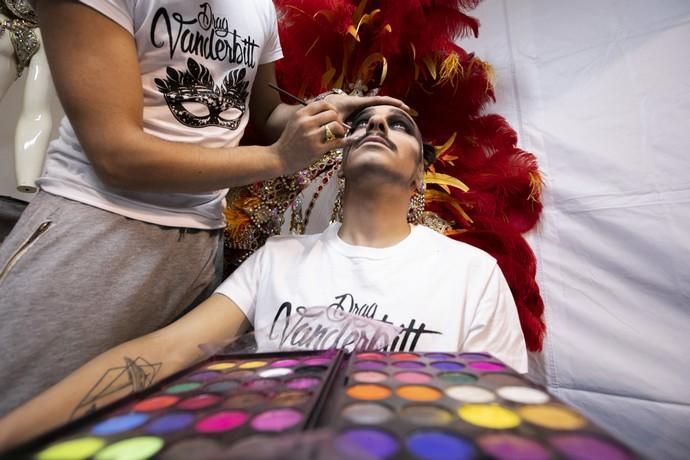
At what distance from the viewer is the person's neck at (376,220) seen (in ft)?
2.97

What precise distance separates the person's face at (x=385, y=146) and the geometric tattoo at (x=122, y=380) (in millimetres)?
583

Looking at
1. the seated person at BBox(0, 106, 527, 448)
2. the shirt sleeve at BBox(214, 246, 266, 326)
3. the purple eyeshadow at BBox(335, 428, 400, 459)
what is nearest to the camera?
the purple eyeshadow at BBox(335, 428, 400, 459)

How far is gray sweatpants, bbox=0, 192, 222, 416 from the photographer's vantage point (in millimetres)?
602

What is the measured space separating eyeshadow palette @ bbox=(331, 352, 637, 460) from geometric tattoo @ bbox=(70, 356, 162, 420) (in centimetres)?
31

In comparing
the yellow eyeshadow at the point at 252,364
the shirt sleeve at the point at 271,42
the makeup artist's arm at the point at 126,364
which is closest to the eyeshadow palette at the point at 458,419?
the yellow eyeshadow at the point at 252,364

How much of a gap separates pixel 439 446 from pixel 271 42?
3.22ft

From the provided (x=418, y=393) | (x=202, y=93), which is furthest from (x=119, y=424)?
(x=202, y=93)

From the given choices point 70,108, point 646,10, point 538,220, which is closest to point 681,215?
point 538,220

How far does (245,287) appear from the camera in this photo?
843 millimetres

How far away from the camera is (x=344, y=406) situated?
30 centimetres

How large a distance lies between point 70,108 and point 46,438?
51 centimetres

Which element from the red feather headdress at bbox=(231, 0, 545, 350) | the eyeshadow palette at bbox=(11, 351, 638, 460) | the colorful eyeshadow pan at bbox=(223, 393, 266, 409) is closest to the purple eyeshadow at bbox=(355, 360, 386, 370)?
the eyeshadow palette at bbox=(11, 351, 638, 460)

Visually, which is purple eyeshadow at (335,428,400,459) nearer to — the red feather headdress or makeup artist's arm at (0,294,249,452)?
makeup artist's arm at (0,294,249,452)

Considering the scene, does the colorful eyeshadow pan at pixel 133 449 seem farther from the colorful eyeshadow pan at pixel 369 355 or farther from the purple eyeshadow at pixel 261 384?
the colorful eyeshadow pan at pixel 369 355
